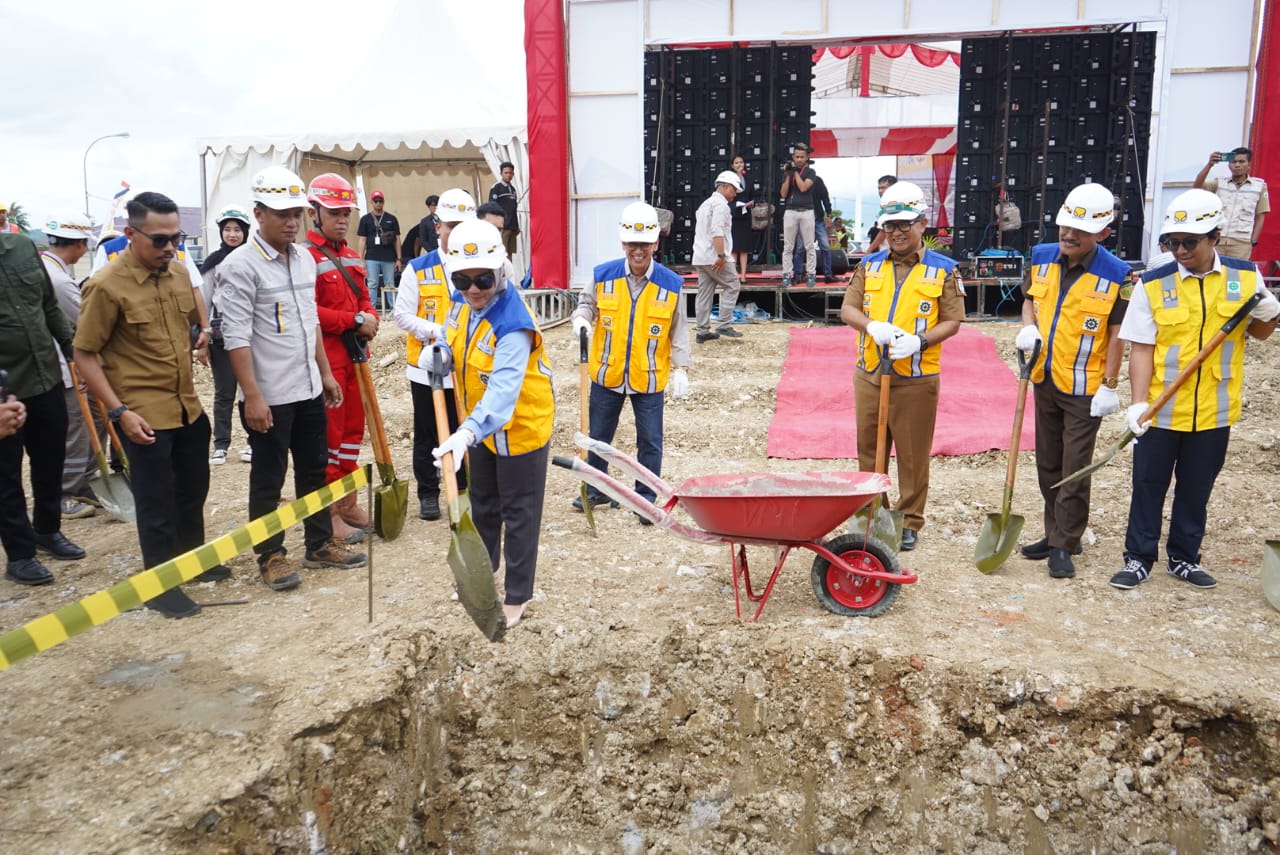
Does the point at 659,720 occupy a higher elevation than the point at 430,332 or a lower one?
lower

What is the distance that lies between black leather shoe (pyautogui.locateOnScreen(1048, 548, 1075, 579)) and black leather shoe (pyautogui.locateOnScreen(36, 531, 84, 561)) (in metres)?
5.14

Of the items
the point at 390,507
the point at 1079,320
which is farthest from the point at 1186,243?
the point at 390,507

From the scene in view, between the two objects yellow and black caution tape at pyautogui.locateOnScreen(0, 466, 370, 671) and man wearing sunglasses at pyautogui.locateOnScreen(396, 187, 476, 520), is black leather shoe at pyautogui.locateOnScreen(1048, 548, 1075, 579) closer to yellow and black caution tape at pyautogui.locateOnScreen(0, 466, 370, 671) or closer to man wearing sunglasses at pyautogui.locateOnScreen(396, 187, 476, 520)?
man wearing sunglasses at pyautogui.locateOnScreen(396, 187, 476, 520)

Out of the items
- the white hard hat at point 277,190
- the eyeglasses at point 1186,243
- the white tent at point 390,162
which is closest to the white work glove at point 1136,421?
the eyeglasses at point 1186,243

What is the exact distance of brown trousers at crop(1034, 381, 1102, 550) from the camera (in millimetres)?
4418

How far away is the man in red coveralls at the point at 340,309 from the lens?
4672mm

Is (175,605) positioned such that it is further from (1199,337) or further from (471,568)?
(1199,337)

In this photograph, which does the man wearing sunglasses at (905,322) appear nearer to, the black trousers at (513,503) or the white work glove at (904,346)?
the white work glove at (904,346)

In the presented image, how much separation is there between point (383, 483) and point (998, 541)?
308 cm

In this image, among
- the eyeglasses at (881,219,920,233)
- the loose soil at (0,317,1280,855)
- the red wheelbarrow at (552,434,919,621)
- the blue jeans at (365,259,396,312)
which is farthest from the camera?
the blue jeans at (365,259,396,312)

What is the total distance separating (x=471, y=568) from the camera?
3230 millimetres

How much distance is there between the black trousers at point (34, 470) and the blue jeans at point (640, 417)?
278 centimetres

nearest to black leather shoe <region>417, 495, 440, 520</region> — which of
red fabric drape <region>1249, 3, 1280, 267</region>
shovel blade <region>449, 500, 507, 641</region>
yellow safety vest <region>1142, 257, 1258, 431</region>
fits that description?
shovel blade <region>449, 500, 507, 641</region>

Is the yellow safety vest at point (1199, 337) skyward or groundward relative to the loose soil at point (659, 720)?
skyward
